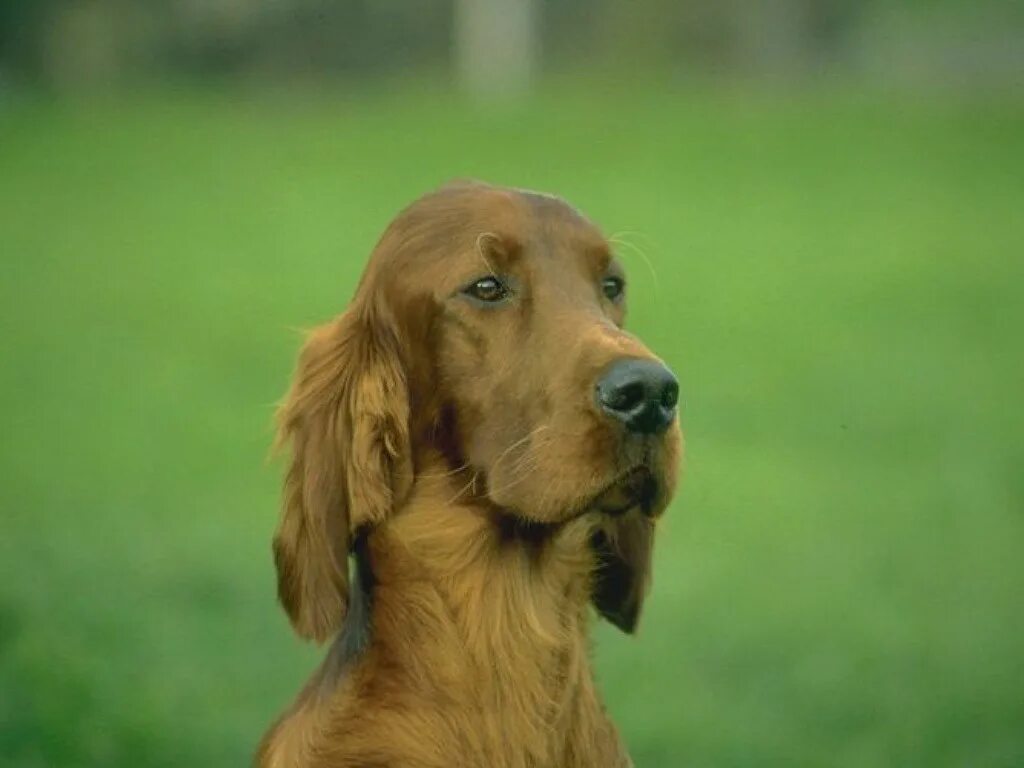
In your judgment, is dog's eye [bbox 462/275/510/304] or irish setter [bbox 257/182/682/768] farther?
dog's eye [bbox 462/275/510/304]

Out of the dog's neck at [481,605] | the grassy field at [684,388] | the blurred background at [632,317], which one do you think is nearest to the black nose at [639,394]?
the dog's neck at [481,605]

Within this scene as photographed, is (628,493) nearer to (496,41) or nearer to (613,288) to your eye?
(613,288)

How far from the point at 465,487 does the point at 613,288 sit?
549mm

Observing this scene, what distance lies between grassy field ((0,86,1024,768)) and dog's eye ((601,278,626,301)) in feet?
2.75

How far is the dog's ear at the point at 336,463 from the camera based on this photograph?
4.11 metres

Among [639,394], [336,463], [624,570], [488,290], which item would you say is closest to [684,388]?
[624,570]

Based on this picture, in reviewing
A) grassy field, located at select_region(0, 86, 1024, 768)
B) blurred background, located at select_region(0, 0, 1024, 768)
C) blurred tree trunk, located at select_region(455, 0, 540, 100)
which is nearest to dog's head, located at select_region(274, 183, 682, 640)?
blurred background, located at select_region(0, 0, 1024, 768)

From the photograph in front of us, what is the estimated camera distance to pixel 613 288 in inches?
175

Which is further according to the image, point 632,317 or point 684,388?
point 632,317

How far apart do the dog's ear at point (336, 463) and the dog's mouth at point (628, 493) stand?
1.34ft

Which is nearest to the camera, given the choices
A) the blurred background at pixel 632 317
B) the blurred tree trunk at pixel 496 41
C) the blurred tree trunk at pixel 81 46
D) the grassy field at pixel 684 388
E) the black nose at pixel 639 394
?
the black nose at pixel 639 394

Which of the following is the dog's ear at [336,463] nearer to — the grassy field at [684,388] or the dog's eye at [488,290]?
the dog's eye at [488,290]

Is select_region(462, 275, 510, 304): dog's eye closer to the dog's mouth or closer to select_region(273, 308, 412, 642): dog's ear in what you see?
select_region(273, 308, 412, 642): dog's ear

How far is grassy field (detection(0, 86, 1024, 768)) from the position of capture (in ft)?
21.9
